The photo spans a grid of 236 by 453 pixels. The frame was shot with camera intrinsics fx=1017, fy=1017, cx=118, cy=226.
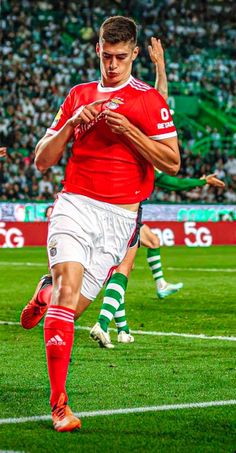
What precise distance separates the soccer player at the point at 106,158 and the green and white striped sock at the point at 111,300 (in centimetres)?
268

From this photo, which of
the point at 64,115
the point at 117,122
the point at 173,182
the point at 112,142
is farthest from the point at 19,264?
the point at 117,122

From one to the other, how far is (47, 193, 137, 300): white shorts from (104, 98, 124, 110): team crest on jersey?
0.56m

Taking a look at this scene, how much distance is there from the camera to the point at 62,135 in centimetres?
592

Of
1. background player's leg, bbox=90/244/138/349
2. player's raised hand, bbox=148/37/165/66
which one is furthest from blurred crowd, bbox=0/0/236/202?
player's raised hand, bbox=148/37/165/66

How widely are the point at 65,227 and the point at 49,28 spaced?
3169 centimetres

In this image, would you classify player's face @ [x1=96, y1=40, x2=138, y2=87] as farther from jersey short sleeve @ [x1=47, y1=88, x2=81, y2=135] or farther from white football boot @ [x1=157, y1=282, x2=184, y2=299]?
white football boot @ [x1=157, y1=282, x2=184, y2=299]

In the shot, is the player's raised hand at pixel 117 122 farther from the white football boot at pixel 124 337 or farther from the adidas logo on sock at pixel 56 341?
the white football boot at pixel 124 337

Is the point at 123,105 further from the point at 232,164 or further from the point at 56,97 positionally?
the point at 232,164

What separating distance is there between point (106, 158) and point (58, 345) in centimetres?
122

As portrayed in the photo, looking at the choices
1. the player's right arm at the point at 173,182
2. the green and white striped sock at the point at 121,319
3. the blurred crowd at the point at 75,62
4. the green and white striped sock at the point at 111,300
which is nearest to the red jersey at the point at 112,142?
the green and white striped sock at the point at 111,300

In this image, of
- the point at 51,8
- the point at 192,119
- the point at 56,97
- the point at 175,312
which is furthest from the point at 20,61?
the point at 175,312

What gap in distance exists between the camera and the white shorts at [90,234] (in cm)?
585

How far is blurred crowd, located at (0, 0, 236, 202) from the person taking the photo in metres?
31.7

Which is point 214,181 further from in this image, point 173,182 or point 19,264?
point 19,264
